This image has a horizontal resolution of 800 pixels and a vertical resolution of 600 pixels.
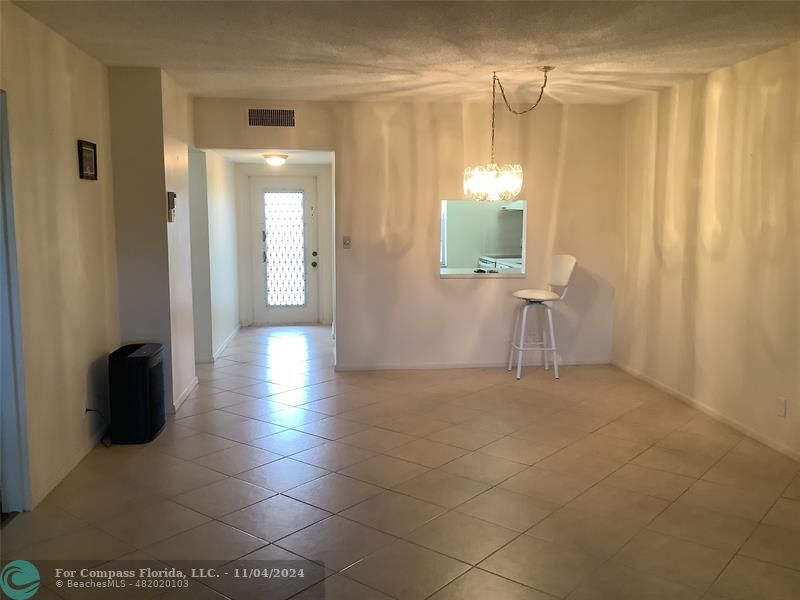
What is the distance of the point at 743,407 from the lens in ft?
14.8

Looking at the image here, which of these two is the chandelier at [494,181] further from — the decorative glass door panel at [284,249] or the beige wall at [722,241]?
the decorative glass door panel at [284,249]

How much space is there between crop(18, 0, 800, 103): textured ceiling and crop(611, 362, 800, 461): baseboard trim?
2.46 metres

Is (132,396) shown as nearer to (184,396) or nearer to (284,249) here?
(184,396)

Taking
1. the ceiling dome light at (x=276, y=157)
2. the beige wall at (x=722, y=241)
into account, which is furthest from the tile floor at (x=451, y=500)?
the ceiling dome light at (x=276, y=157)

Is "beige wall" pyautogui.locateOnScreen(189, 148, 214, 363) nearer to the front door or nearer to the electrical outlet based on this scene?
the front door

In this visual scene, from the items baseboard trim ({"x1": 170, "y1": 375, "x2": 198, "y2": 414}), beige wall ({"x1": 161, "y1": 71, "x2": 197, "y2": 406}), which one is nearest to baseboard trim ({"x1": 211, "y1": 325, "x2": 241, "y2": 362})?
baseboard trim ({"x1": 170, "y1": 375, "x2": 198, "y2": 414})

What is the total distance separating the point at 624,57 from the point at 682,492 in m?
2.71

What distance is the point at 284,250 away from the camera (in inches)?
352

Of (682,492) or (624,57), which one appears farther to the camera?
(624,57)

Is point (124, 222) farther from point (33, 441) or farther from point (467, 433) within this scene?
point (467, 433)

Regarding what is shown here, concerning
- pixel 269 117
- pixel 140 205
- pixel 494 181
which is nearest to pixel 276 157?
pixel 269 117

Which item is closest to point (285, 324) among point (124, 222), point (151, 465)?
point (124, 222)

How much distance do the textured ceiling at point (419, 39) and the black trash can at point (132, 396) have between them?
6.35ft

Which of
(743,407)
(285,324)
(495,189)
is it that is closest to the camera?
(743,407)
